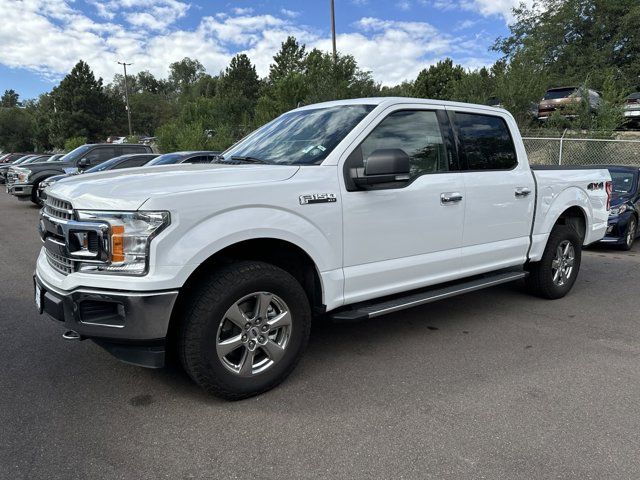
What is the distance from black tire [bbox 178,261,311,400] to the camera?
2.96 metres

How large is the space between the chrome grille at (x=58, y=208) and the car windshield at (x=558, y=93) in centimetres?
1893

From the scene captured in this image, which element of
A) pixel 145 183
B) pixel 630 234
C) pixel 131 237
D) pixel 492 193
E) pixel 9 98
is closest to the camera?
pixel 131 237

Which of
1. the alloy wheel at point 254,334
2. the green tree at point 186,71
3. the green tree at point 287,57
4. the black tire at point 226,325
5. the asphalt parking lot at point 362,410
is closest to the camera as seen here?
the asphalt parking lot at point 362,410

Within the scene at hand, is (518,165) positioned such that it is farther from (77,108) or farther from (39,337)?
(77,108)

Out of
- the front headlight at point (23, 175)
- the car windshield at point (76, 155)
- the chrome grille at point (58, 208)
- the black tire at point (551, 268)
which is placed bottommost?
the black tire at point (551, 268)

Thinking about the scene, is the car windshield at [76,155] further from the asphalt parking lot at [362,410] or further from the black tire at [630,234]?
the black tire at [630,234]

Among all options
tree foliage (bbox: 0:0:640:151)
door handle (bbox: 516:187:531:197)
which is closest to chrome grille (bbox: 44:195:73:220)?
door handle (bbox: 516:187:531:197)

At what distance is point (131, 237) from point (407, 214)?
2013 mm

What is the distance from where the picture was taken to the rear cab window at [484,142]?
443 cm

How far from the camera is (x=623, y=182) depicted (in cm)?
952

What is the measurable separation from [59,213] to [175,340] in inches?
41.9

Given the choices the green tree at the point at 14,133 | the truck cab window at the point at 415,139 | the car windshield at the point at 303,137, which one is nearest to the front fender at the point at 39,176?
the car windshield at the point at 303,137

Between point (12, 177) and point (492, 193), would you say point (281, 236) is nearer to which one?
point (492, 193)

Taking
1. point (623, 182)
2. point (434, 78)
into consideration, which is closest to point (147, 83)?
point (434, 78)
